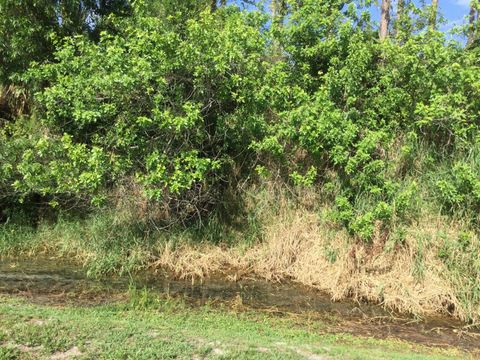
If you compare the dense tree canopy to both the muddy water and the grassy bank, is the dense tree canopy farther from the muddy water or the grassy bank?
the muddy water

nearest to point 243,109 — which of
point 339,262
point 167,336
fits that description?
point 339,262

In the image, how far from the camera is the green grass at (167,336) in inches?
194

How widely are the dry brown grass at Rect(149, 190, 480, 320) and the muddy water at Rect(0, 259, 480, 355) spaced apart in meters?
0.30

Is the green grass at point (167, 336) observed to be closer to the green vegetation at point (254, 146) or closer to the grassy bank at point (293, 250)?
the grassy bank at point (293, 250)

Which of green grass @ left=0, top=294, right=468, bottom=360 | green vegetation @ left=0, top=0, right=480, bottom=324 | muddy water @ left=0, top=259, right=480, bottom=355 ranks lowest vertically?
muddy water @ left=0, top=259, right=480, bottom=355

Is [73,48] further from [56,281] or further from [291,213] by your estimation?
[291,213]

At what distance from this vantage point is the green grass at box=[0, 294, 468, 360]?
4.92 m

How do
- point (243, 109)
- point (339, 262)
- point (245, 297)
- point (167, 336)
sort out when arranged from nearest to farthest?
point (167, 336) < point (245, 297) < point (339, 262) < point (243, 109)

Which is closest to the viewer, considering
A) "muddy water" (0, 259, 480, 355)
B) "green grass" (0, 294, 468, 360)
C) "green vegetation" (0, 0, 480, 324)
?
"green grass" (0, 294, 468, 360)

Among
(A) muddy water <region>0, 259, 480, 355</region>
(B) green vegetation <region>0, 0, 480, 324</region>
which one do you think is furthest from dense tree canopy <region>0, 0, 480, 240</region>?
(A) muddy water <region>0, 259, 480, 355</region>

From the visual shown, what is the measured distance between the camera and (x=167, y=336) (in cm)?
554

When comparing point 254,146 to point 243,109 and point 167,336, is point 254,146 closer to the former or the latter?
point 243,109

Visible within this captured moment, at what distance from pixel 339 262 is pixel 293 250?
3.54ft

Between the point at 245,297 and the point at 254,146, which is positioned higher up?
the point at 254,146
